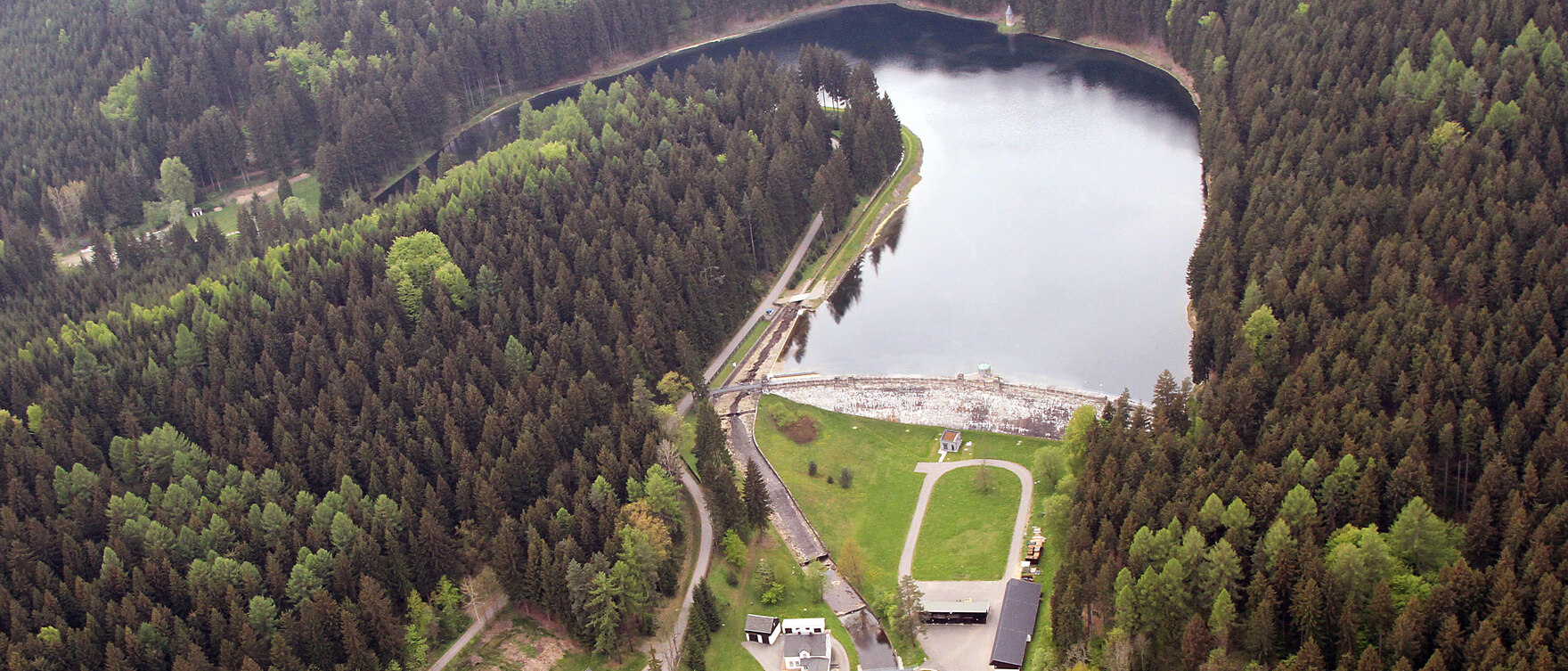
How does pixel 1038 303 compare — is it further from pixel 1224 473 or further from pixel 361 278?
pixel 361 278

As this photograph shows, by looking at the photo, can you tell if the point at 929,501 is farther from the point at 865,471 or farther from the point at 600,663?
the point at 600,663

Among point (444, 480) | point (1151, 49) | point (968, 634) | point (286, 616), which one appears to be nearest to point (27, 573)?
point (286, 616)

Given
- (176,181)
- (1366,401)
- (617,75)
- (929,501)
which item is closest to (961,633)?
(929,501)

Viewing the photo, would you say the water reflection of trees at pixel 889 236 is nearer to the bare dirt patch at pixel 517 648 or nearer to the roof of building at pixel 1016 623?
the roof of building at pixel 1016 623

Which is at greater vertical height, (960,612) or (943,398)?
(943,398)

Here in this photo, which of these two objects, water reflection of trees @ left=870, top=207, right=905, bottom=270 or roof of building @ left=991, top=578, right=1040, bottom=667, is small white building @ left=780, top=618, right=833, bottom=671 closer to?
roof of building @ left=991, top=578, right=1040, bottom=667

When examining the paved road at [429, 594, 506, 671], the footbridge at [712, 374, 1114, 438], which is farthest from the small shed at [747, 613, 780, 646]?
the footbridge at [712, 374, 1114, 438]

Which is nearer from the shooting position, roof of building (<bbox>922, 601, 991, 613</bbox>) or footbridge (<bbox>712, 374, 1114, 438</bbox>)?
roof of building (<bbox>922, 601, 991, 613</bbox>)

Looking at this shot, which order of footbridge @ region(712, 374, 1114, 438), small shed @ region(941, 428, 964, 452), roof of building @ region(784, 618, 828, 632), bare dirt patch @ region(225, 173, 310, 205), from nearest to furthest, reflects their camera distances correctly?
roof of building @ region(784, 618, 828, 632), small shed @ region(941, 428, 964, 452), footbridge @ region(712, 374, 1114, 438), bare dirt patch @ region(225, 173, 310, 205)
